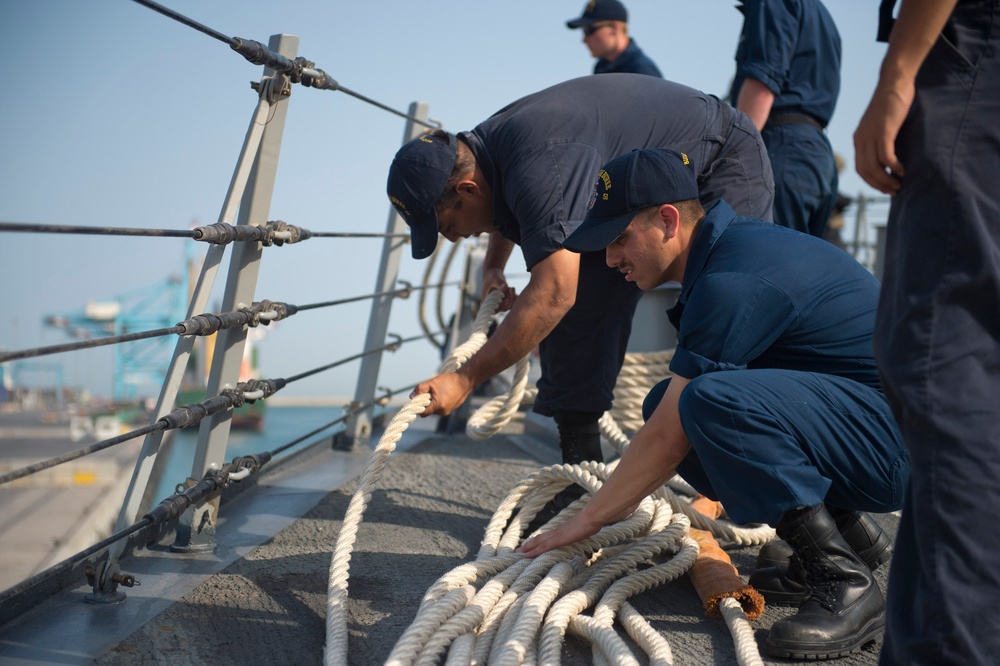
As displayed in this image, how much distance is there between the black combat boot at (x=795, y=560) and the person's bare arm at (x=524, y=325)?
0.64m

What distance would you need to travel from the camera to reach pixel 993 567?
95 centimetres

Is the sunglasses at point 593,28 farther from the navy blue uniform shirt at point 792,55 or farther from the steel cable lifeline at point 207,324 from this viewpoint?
the steel cable lifeline at point 207,324

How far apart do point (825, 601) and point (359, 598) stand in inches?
31.2

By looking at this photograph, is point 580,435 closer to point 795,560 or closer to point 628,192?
point 795,560

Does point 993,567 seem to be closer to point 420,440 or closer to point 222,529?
point 222,529

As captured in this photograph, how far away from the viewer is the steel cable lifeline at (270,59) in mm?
1574

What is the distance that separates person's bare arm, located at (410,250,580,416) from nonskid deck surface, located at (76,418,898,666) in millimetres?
346

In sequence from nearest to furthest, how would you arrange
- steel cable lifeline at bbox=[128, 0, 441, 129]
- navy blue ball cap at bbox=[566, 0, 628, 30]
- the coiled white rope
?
the coiled white rope < steel cable lifeline at bbox=[128, 0, 441, 129] < navy blue ball cap at bbox=[566, 0, 628, 30]

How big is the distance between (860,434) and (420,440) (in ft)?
7.13

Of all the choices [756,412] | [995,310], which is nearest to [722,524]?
[756,412]

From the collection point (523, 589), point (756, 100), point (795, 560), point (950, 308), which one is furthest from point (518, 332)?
point (756, 100)

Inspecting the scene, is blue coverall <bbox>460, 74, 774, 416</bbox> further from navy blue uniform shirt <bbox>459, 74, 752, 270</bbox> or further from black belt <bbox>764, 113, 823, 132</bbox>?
black belt <bbox>764, 113, 823, 132</bbox>

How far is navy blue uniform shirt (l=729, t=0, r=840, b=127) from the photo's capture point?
8.57 ft

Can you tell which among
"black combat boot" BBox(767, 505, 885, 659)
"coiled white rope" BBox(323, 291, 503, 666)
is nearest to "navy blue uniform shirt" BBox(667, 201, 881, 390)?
"black combat boot" BBox(767, 505, 885, 659)
